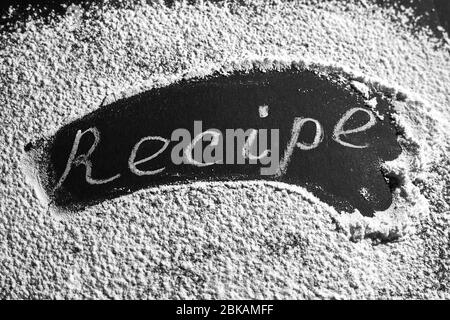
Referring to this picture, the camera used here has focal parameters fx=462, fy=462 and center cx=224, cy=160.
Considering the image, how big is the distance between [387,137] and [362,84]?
0.30 feet

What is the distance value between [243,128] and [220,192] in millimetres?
105

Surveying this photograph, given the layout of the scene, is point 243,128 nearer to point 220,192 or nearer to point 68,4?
point 220,192

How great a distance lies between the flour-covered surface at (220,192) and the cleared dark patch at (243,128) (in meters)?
0.02

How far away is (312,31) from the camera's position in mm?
746

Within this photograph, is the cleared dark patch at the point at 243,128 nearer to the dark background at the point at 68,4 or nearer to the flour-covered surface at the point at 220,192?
the flour-covered surface at the point at 220,192

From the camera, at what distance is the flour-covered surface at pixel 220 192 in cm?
66

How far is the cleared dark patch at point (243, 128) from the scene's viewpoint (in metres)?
0.69

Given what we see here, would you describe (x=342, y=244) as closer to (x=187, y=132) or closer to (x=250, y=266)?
(x=250, y=266)

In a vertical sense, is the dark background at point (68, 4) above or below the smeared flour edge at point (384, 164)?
above

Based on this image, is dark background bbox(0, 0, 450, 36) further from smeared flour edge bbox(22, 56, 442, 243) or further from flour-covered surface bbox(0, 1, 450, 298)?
smeared flour edge bbox(22, 56, 442, 243)

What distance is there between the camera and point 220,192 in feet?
2.27

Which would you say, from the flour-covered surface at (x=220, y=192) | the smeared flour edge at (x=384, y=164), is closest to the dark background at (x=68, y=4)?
the flour-covered surface at (x=220, y=192)

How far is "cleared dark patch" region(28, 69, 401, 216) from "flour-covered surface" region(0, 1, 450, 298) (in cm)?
2
